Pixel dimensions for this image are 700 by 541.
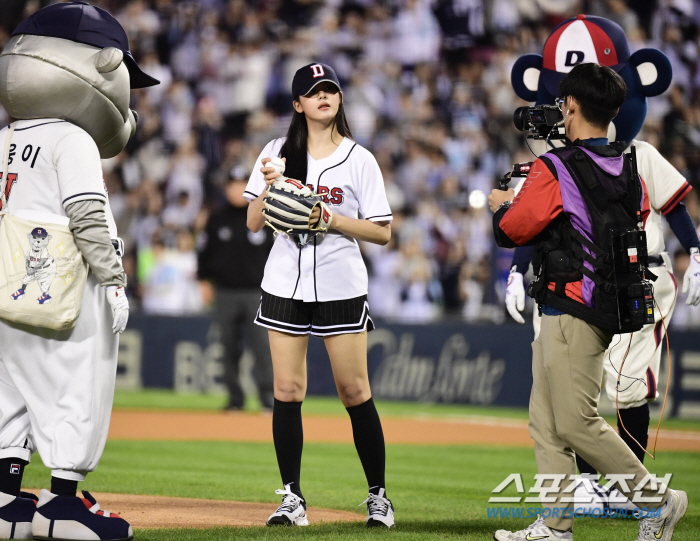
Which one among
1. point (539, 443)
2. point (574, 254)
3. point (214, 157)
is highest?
point (214, 157)

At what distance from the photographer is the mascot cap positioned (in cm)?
603

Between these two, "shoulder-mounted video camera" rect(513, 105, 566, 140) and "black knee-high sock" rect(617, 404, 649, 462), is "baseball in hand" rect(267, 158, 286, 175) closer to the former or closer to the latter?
"shoulder-mounted video camera" rect(513, 105, 566, 140)

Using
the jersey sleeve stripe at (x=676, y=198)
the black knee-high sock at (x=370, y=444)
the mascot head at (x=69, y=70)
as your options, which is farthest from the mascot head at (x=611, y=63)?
the mascot head at (x=69, y=70)

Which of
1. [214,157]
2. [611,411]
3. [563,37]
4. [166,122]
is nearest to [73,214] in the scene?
[563,37]

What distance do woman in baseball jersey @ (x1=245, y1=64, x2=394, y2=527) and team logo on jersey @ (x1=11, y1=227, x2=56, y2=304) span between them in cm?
116

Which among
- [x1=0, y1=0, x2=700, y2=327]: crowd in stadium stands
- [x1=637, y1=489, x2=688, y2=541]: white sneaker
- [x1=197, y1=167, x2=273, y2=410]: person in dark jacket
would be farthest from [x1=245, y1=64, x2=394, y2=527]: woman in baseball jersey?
[x1=0, y1=0, x2=700, y2=327]: crowd in stadium stands

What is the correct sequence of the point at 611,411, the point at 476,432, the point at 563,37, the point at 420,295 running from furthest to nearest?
the point at 420,295
the point at 611,411
the point at 476,432
the point at 563,37

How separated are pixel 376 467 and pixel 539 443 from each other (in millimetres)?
1004

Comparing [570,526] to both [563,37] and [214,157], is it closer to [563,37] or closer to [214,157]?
[563,37]

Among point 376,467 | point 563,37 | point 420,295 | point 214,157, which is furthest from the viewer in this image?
point 214,157

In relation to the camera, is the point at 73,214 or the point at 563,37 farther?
the point at 563,37

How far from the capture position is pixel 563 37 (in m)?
6.11

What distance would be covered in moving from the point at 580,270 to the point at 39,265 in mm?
2460

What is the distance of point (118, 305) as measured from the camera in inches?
174
